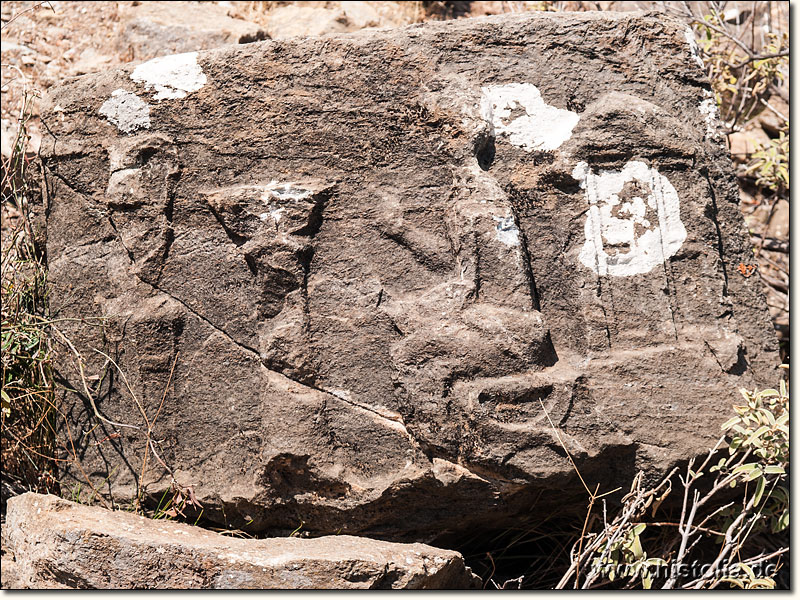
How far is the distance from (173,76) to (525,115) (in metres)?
0.97

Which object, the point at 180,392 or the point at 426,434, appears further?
the point at 180,392

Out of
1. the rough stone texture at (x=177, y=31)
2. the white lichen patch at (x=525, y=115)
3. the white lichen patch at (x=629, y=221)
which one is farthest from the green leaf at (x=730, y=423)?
the rough stone texture at (x=177, y=31)

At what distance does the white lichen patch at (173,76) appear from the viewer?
2.38 m

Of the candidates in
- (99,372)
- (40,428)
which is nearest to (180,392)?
(99,372)

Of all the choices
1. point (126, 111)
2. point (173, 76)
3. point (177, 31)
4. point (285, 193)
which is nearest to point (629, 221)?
point (285, 193)

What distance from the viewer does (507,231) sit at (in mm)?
2227

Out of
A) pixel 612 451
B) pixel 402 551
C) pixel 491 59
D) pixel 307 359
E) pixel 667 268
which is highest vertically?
pixel 491 59

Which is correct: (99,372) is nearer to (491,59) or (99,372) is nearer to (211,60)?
(211,60)

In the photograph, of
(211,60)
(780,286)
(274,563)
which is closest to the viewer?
(274,563)

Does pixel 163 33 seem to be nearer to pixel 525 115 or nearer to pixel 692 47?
pixel 525 115

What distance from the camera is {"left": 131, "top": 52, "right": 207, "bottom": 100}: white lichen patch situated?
238 centimetres

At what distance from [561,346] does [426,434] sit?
0.42m

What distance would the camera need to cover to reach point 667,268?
2.25 meters

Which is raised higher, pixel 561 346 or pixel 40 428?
pixel 561 346
